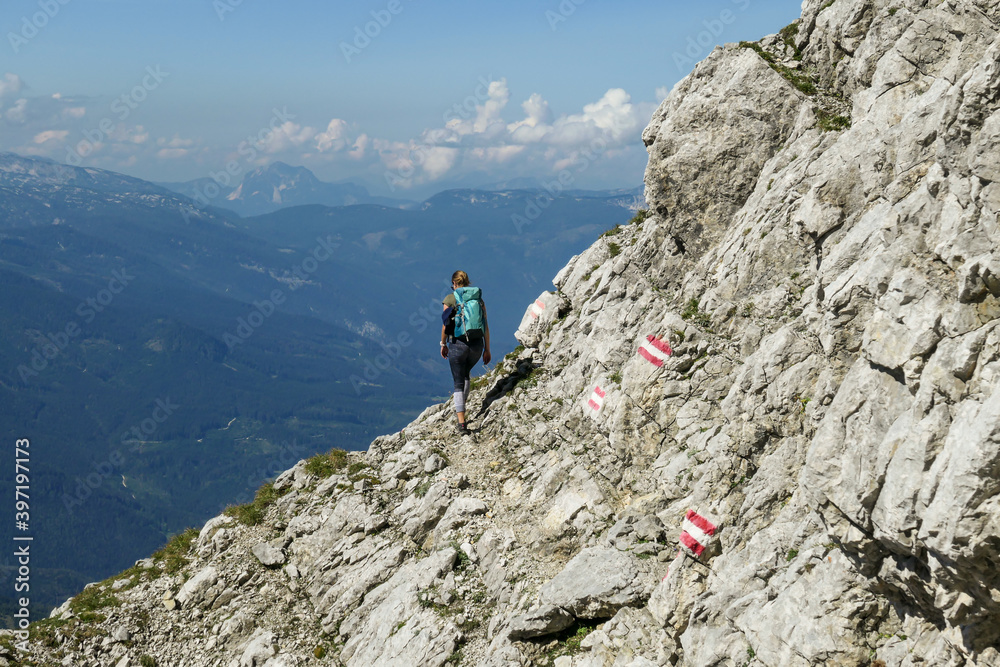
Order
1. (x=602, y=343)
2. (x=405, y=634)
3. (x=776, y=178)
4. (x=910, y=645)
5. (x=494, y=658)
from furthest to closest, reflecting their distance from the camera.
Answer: (x=602, y=343) < (x=776, y=178) < (x=405, y=634) < (x=494, y=658) < (x=910, y=645)

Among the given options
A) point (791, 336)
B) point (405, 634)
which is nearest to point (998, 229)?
point (791, 336)

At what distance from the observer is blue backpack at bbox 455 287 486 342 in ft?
67.5

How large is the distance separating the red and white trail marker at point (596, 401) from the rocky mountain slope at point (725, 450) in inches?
2.8

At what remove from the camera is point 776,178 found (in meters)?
17.4

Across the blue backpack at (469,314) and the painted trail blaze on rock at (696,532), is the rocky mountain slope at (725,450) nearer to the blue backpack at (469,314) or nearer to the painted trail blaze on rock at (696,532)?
the painted trail blaze on rock at (696,532)

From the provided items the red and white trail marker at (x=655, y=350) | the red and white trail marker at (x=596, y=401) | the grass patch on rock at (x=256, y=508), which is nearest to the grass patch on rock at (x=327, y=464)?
the grass patch on rock at (x=256, y=508)

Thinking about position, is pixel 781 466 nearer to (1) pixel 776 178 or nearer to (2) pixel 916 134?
(2) pixel 916 134

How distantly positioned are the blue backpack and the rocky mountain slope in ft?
9.94

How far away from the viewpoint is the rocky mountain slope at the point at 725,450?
8531mm

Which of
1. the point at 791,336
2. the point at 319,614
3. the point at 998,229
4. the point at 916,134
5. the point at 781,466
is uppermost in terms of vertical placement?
the point at 916,134

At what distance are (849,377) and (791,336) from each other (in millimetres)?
3555

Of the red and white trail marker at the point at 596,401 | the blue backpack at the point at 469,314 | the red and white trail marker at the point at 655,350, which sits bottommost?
the red and white trail marker at the point at 596,401

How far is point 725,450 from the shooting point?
13727 mm

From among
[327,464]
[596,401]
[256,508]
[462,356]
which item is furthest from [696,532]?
[256,508]
